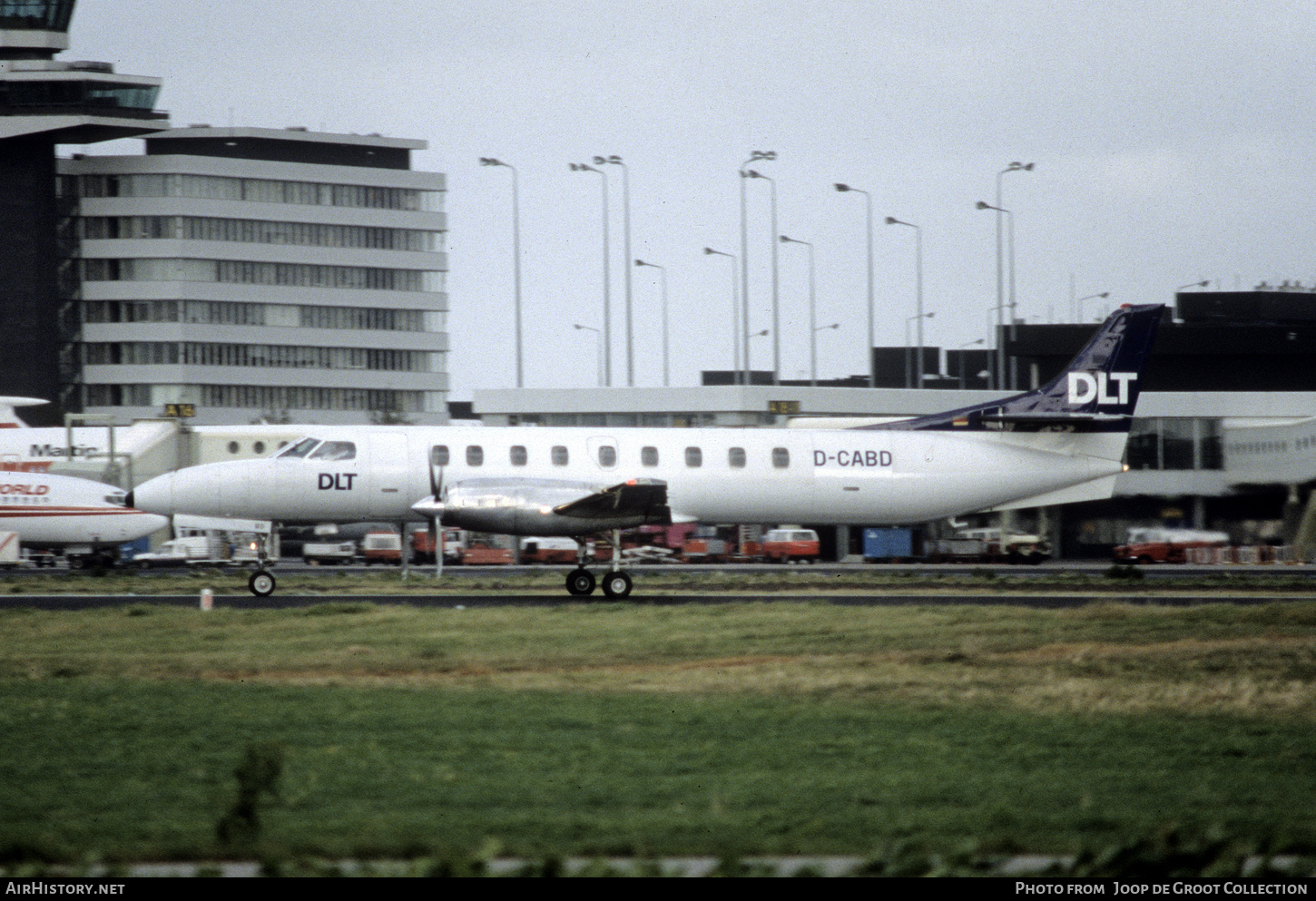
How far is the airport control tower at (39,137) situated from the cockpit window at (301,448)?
8493 cm

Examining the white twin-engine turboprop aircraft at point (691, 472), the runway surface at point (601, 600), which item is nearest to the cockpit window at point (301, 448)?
the white twin-engine turboprop aircraft at point (691, 472)

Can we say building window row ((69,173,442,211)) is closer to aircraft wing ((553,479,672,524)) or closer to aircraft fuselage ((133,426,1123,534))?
aircraft fuselage ((133,426,1123,534))

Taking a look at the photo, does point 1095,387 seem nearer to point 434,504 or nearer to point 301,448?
point 434,504

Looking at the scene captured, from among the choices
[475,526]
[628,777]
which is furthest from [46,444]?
[628,777]

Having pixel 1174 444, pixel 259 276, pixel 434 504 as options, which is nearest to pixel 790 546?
pixel 1174 444

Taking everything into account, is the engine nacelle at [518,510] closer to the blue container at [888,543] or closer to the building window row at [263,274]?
the blue container at [888,543]

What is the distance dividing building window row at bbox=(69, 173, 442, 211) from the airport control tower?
5.26 meters

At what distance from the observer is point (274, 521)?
3234 cm

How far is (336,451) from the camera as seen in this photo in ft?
106

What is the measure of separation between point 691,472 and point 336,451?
8134 mm

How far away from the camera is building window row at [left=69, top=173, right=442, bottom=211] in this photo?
11988 cm

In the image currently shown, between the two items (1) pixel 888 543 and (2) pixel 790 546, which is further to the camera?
(1) pixel 888 543

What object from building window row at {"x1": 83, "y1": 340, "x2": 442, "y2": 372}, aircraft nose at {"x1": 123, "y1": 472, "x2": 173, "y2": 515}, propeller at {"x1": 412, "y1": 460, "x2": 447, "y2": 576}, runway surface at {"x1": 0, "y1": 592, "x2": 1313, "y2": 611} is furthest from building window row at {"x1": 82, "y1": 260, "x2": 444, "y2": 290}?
propeller at {"x1": 412, "y1": 460, "x2": 447, "y2": 576}

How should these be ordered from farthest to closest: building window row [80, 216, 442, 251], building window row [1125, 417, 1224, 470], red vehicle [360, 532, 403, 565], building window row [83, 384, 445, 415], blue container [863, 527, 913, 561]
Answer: building window row [83, 384, 445, 415] < building window row [80, 216, 442, 251] < blue container [863, 527, 913, 561] < building window row [1125, 417, 1224, 470] < red vehicle [360, 532, 403, 565]
